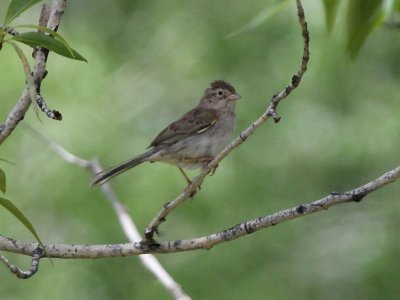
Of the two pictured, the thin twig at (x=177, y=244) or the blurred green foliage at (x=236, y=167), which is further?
the blurred green foliage at (x=236, y=167)

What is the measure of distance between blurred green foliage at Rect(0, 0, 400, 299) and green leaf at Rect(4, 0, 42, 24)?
4.15m

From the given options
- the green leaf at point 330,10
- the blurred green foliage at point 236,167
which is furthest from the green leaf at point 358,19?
the blurred green foliage at point 236,167

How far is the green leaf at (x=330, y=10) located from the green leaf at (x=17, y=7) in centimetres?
113

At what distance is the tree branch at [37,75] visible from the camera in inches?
118

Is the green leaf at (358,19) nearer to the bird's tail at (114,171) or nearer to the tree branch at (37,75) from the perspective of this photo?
the tree branch at (37,75)

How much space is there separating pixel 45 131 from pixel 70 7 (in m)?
3.04

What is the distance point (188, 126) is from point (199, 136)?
180 millimetres

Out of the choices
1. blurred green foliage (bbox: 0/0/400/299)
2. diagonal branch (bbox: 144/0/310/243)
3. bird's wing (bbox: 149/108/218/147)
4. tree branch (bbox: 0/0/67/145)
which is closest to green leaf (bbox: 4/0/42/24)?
tree branch (bbox: 0/0/67/145)

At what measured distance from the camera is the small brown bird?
6.00 meters

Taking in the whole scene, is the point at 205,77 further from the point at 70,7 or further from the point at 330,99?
the point at 70,7

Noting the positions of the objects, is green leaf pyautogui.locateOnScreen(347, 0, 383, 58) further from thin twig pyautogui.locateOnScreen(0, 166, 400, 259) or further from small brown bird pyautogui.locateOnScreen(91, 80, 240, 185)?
small brown bird pyautogui.locateOnScreen(91, 80, 240, 185)

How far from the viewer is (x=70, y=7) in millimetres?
9930

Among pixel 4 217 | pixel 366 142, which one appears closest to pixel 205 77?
pixel 366 142

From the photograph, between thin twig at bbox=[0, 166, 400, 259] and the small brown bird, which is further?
the small brown bird
